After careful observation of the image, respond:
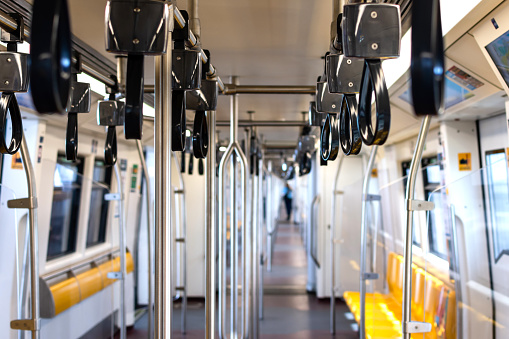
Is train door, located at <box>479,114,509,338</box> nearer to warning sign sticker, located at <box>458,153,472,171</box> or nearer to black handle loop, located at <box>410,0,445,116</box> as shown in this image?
warning sign sticker, located at <box>458,153,472,171</box>

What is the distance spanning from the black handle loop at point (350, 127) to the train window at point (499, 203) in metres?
1.15

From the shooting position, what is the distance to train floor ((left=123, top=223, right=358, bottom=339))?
6.09m

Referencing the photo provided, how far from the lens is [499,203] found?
2.27 meters

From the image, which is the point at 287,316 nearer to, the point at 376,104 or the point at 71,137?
the point at 71,137

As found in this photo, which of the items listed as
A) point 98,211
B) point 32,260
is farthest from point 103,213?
point 32,260

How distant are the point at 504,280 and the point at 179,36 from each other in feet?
6.08

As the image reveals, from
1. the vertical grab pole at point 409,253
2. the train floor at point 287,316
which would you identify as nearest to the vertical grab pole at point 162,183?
A: the vertical grab pole at point 409,253

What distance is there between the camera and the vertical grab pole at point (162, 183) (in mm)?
1124

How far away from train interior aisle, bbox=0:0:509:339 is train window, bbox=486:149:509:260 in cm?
1

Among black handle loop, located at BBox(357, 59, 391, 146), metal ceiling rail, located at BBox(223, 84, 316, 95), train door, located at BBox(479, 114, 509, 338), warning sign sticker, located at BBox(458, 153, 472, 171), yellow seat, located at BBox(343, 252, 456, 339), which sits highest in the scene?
metal ceiling rail, located at BBox(223, 84, 316, 95)

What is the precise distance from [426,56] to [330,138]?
968mm

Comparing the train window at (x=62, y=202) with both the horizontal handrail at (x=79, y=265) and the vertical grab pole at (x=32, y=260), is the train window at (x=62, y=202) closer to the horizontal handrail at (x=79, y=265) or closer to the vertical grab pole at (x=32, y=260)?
the horizontal handrail at (x=79, y=265)

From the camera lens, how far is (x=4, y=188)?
2.65 m

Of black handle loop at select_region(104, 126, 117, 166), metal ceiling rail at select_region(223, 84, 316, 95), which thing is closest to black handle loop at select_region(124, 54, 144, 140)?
black handle loop at select_region(104, 126, 117, 166)
